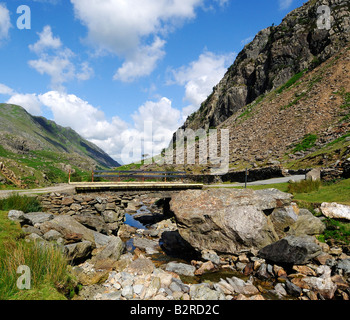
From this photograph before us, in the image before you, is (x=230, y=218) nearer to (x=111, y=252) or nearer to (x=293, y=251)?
(x=293, y=251)

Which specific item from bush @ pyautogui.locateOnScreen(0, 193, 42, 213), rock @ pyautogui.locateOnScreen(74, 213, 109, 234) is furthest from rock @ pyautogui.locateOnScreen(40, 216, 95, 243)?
rock @ pyautogui.locateOnScreen(74, 213, 109, 234)

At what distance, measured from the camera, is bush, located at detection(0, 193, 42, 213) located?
1172 centimetres

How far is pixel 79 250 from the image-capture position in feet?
32.8

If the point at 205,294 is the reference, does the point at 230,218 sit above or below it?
above

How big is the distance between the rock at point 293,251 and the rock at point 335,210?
202 cm

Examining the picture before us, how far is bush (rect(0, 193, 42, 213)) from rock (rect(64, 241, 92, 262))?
16.3ft

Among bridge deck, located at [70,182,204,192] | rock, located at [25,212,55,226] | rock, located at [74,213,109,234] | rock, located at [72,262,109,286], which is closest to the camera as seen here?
rock, located at [72,262,109,286]

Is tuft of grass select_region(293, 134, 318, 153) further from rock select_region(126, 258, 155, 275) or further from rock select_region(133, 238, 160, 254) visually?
rock select_region(126, 258, 155, 275)

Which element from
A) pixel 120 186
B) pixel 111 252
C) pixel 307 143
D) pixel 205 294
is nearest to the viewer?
pixel 205 294

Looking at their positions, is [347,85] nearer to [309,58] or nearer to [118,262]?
[309,58]

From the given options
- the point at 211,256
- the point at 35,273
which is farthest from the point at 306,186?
the point at 35,273

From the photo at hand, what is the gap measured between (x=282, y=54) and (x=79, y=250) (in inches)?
2689
